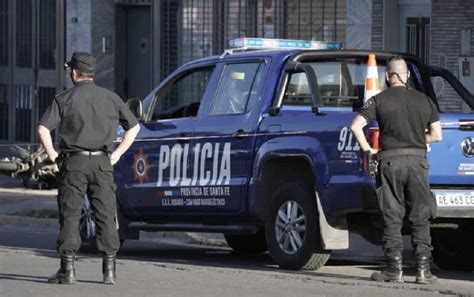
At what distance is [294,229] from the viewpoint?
12234mm

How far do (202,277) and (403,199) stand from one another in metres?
1.77

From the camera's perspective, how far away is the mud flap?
38.9 ft

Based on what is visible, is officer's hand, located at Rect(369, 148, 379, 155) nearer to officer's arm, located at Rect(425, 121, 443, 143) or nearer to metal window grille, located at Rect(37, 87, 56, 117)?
officer's arm, located at Rect(425, 121, 443, 143)

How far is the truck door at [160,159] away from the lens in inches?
532

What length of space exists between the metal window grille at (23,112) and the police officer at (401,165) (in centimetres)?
1545

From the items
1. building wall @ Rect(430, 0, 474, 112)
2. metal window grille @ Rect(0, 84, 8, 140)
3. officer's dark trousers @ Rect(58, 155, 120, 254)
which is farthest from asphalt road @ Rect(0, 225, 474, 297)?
metal window grille @ Rect(0, 84, 8, 140)

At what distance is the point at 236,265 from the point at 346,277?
1.78 metres

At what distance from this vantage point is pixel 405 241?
15250 mm

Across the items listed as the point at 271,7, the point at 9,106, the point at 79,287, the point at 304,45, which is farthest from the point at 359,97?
the point at 9,106

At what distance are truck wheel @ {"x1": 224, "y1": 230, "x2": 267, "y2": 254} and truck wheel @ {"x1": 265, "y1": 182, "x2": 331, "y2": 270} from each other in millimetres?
2082

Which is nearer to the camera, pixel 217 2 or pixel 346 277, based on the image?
pixel 346 277

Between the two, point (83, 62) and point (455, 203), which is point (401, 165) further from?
point (83, 62)

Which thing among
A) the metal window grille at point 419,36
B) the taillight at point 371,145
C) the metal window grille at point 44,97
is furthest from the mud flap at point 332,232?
the metal window grille at point 44,97

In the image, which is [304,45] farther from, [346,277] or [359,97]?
[346,277]
